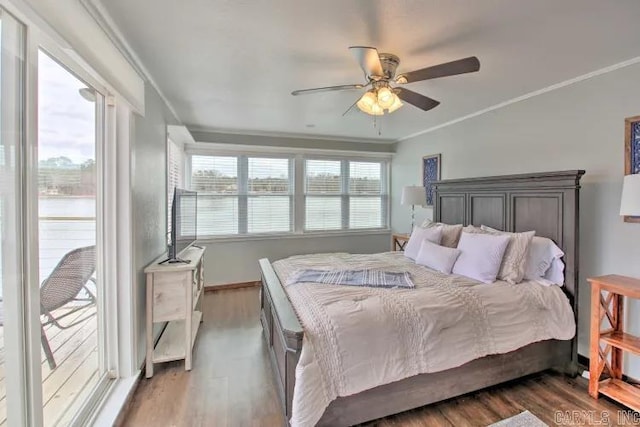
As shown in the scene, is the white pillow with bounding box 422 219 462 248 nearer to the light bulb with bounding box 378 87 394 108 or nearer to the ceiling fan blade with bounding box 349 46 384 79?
Answer: the light bulb with bounding box 378 87 394 108

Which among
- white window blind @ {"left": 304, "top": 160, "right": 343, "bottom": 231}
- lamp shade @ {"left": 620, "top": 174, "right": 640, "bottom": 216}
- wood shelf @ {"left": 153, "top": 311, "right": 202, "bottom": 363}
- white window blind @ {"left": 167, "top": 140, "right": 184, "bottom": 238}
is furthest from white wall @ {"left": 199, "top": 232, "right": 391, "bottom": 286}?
lamp shade @ {"left": 620, "top": 174, "right": 640, "bottom": 216}

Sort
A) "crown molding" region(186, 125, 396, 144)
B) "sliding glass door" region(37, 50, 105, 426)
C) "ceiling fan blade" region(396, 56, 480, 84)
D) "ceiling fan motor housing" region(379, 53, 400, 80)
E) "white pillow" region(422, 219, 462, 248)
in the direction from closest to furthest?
"sliding glass door" region(37, 50, 105, 426) → "ceiling fan blade" region(396, 56, 480, 84) → "ceiling fan motor housing" region(379, 53, 400, 80) → "white pillow" region(422, 219, 462, 248) → "crown molding" region(186, 125, 396, 144)

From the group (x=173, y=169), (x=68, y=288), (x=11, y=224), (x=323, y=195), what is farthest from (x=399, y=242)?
(x=11, y=224)

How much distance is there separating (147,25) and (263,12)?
2.46ft

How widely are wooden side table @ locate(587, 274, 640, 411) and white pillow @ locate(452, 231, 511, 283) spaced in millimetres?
611

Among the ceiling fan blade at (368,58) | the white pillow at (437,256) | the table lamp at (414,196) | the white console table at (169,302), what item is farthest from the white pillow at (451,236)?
the white console table at (169,302)

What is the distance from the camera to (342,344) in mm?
1752

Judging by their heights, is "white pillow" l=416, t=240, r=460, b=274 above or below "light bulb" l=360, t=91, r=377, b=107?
below

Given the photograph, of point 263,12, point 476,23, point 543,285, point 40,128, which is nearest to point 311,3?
point 263,12

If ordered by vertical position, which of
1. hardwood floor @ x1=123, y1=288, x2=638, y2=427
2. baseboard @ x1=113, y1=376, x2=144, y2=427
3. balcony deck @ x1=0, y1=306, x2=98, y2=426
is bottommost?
hardwood floor @ x1=123, y1=288, x2=638, y2=427

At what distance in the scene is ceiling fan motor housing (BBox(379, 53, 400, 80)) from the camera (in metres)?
2.18

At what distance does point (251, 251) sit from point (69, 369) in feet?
10.6

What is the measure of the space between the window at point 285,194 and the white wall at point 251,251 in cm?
17

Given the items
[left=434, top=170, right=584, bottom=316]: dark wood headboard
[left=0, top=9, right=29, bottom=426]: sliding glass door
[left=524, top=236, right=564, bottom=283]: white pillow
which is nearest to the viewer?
[left=0, top=9, right=29, bottom=426]: sliding glass door
